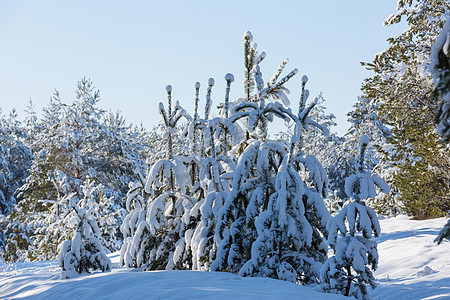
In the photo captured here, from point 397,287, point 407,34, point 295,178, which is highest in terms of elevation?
point 407,34

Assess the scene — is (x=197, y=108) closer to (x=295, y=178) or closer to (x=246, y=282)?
(x=295, y=178)

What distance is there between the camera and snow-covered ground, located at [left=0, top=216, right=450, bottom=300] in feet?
15.1

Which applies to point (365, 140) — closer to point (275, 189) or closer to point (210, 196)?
point (275, 189)

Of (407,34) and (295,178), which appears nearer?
(295,178)

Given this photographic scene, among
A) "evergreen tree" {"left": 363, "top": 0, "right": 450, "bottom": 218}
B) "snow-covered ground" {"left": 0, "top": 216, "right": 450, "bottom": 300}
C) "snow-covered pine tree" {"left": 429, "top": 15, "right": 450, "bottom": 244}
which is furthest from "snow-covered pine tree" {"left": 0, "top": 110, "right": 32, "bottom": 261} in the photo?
"snow-covered pine tree" {"left": 429, "top": 15, "right": 450, "bottom": 244}

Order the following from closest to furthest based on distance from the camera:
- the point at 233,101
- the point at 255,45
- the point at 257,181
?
the point at 257,181
the point at 255,45
the point at 233,101

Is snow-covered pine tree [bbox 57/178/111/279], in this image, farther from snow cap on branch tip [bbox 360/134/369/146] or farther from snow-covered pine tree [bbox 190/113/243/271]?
snow cap on branch tip [bbox 360/134/369/146]

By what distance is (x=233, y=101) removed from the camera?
8.73 meters

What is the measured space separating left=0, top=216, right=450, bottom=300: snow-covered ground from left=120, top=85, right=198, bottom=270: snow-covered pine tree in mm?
1323

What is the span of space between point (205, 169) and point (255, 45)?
2.50m

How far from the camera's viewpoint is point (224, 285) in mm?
4941

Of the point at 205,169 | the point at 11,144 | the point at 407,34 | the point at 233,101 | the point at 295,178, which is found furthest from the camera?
the point at 11,144

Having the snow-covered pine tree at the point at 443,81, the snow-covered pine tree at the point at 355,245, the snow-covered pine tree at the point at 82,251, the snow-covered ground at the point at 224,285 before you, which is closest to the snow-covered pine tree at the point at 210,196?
the snow-covered ground at the point at 224,285

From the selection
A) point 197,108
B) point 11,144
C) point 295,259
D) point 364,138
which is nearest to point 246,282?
point 295,259
